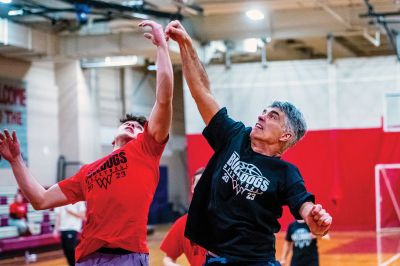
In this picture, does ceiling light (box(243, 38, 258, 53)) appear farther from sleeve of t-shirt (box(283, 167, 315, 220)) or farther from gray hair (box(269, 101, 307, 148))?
sleeve of t-shirt (box(283, 167, 315, 220))

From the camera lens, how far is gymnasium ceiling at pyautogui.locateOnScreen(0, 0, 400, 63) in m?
18.2

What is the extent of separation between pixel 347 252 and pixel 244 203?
12703mm

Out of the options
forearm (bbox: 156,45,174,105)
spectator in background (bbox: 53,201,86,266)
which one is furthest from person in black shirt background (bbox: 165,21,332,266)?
spectator in background (bbox: 53,201,86,266)

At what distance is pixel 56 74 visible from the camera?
2178 centimetres

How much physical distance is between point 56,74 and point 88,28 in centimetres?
203

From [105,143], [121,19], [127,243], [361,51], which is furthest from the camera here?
[361,51]

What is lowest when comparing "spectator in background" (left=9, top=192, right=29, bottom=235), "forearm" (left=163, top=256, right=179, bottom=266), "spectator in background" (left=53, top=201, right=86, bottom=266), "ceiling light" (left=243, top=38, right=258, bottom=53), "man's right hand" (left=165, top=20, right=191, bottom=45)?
"spectator in background" (left=9, top=192, right=29, bottom=235)

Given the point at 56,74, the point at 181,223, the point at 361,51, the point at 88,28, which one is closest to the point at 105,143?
the point at 56,74

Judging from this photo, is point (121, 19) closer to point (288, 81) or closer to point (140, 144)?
point (288, 81)

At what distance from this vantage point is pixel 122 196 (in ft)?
15.6

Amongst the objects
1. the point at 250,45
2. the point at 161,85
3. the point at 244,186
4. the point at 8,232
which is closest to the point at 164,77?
the point at 161,85

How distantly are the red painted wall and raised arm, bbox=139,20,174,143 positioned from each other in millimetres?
17241

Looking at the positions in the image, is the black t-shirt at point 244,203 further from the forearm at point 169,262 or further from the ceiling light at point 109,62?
the ceiling light at point 109,62

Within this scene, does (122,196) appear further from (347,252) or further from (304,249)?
(347,252)
